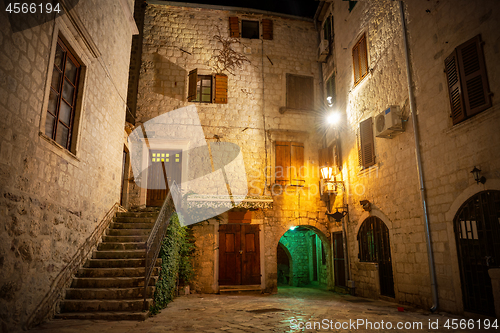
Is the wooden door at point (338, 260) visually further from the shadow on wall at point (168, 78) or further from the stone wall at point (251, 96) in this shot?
the shadow on wall at point (168, 78)

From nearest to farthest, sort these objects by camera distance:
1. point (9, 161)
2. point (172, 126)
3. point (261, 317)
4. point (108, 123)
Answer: point (9, 161), point (261, 317), point (108, 123), point (172, 126)

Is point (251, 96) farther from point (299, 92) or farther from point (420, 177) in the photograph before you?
point (420, 177)

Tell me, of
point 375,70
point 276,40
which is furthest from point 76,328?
point 276,40

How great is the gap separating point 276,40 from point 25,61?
30.2 ft

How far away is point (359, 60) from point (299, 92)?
9.01 feet

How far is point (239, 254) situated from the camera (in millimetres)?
10117

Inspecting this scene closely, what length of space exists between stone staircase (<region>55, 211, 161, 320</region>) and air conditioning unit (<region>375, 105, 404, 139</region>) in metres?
Result: 5.65

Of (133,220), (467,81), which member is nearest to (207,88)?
(133,220)

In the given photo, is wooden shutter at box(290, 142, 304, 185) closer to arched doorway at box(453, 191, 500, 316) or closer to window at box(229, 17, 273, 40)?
window at box(229, 17, 273, 40)

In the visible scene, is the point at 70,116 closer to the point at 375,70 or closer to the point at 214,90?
the point at 214,90

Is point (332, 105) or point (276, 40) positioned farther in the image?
point (276, 40)

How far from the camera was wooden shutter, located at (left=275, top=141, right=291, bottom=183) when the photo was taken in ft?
35.8

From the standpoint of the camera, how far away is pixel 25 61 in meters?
4.23

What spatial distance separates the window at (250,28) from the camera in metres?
11.7
